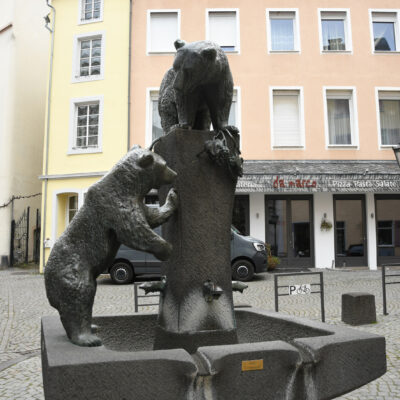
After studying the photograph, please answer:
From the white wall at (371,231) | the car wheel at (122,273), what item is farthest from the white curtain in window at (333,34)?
the car wheel at (122,273)

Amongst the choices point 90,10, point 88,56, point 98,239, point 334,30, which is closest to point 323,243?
point 334,30

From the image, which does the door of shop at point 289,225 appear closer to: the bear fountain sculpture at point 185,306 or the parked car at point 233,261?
the parked car at point 233,261

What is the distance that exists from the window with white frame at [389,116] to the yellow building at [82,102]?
948cm

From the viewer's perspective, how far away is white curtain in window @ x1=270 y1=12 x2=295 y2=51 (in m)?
16.4

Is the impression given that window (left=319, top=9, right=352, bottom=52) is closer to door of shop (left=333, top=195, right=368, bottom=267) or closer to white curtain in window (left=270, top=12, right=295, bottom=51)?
white curtain in window (left=270, top=12, right=295, bottom=51)

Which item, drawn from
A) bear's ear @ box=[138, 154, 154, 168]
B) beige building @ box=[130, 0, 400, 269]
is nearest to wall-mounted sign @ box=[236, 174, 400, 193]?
beige building @ box=[130, 0, 400, 269]

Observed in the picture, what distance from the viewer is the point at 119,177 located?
7.80 feet

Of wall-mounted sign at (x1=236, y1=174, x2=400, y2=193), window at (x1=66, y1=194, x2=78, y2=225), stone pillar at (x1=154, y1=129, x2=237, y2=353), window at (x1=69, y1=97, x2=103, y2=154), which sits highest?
window at (x1=69, y1=97, x2=103, y2=154)

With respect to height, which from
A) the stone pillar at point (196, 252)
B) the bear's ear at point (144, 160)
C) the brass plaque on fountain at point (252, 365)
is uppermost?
the bear's ear at point (144, 160)

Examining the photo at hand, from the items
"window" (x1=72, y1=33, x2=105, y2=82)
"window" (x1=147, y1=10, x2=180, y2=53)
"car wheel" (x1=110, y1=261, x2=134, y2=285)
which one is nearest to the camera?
"car wheel" (x1=110, y1=261, x2=134, y2=285)

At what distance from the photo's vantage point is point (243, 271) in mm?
12109

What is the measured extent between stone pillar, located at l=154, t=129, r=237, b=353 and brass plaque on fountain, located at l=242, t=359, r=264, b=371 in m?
0.76

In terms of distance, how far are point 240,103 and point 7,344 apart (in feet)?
39.7

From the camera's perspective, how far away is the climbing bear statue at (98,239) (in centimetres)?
228
